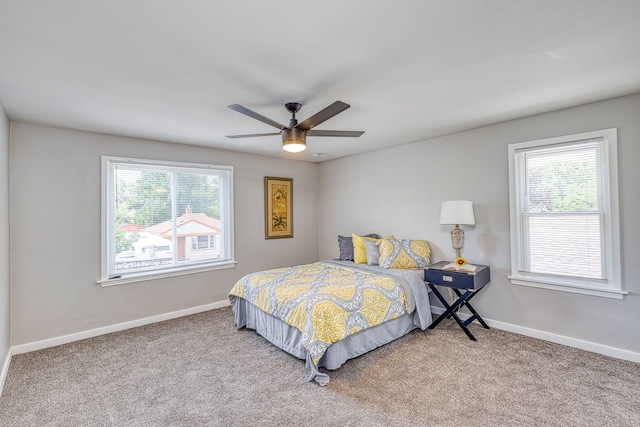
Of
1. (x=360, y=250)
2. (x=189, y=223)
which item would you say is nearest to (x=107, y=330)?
(x=189, y=223)

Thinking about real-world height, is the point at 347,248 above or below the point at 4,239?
below

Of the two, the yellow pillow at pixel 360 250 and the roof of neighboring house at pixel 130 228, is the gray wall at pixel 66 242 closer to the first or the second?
the roof of neighboring house at pixel 130 228

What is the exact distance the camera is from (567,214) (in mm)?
3146

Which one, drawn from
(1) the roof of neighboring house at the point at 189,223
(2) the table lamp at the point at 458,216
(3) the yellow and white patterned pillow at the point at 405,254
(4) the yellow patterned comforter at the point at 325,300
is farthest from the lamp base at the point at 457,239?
(1) the roof of neighboring house at the point at 189,223

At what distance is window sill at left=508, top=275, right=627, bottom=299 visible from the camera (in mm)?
2877

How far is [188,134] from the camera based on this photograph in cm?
383

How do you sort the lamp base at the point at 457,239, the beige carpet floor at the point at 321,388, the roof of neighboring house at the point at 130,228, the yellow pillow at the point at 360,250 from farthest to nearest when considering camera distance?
1. the yellow pillow at the point at 360,250
2. the roof of neighboring house at the point at 130,228
3. the lamp base at the point at 457,239
4. the beige carpet floor at the point at 321,388

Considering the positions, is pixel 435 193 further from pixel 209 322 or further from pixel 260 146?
pixel 209 322

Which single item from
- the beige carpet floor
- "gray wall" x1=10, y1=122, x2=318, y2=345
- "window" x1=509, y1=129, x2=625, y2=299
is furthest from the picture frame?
"window" x1=509, y1=129, x2=625, y2=299

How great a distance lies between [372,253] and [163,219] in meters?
2.93

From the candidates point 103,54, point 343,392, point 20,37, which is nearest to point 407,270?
point 343,392

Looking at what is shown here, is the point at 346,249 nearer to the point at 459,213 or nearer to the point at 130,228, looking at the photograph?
the point at 459,213

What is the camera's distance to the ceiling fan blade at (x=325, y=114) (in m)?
2.14

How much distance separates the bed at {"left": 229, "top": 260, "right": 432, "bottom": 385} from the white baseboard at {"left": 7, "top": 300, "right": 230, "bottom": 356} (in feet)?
3.22
